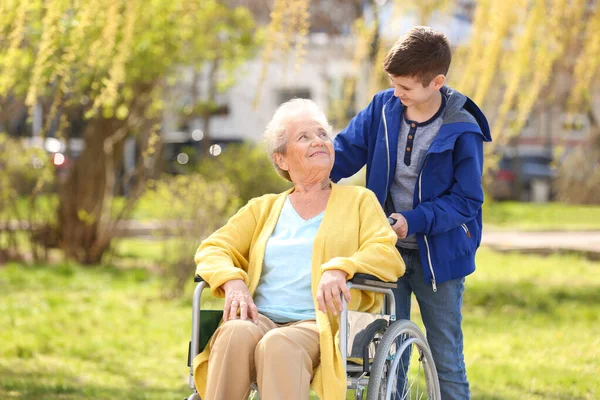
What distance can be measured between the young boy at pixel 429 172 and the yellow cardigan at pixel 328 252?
0.13 m

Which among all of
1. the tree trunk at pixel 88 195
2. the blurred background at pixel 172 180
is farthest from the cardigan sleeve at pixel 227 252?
the tree trunk at pixel 88 195

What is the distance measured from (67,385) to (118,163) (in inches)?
245

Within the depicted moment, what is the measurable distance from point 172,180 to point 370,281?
585 centimetres

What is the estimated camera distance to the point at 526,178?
2275cm

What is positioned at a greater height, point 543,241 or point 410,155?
point 410,155

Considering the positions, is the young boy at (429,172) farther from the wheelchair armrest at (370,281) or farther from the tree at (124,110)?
the tree at (124,110)

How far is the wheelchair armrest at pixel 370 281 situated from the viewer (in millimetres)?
3084

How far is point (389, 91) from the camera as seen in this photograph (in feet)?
11.9

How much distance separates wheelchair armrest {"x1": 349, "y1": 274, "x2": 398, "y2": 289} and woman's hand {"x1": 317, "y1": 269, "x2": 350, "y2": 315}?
40 millimetres

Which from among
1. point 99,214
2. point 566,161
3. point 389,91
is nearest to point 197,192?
point 99,214

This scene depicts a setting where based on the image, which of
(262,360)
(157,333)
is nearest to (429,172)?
(262,360)

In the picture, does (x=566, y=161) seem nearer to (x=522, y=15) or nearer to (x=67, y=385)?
(x=522, y=15)

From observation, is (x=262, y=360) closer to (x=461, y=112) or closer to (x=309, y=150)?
(x=309, y=150)

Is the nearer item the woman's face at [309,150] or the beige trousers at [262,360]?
the beige trousers at [262,360]
